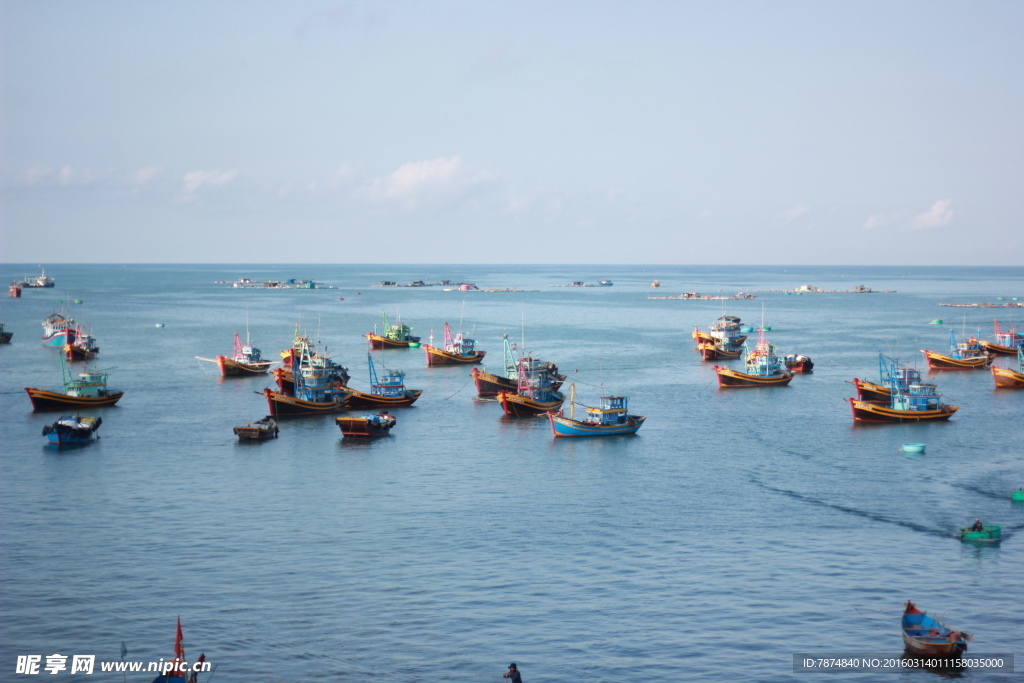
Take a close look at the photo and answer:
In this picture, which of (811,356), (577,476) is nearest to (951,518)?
(577,476)

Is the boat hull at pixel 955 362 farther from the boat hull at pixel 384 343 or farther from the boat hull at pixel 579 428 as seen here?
the boat hull at pixel 384 343

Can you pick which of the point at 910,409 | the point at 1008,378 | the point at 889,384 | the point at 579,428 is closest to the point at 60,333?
the point at 579,428

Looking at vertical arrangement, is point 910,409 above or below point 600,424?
above

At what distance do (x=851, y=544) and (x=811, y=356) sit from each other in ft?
343

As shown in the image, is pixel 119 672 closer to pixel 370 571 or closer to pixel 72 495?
pixel 370 571

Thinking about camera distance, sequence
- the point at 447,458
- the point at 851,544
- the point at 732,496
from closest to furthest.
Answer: the point at 851,544 → the point at 732,496 → the point at 447,458

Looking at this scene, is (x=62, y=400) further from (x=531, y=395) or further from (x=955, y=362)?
(x=955, y=362)

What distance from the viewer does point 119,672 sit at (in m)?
41.2

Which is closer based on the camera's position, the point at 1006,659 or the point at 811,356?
the point at 1006,659

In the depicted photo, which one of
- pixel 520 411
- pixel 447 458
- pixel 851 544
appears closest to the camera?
pixel 851 544

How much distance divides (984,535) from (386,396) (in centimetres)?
6337

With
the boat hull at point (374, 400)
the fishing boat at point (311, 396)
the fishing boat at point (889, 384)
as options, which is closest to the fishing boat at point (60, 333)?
the fishing boat at point (311, 396)

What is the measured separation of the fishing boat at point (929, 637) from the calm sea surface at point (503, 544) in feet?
3.89

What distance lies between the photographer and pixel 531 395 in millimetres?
101875
